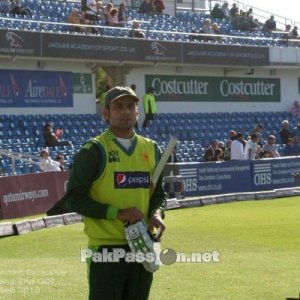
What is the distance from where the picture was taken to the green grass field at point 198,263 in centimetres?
1048

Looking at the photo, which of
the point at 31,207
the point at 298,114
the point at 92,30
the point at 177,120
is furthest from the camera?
the point at 298,114

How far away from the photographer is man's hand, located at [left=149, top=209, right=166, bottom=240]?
6.36 m

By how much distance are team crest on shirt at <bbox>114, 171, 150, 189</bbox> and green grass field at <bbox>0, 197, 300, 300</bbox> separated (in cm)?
381

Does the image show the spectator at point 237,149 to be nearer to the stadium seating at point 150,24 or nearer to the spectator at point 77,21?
the stadium seating at point 150,24

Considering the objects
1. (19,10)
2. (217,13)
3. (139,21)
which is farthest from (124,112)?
(217,13)

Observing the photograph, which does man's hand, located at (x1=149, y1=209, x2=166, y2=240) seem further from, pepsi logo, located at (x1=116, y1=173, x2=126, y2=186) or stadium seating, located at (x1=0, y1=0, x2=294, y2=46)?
stadium seating, located at (x1=0, y1=0, x2=294, y2=46)

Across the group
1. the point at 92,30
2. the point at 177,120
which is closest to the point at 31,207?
the point at 92,30

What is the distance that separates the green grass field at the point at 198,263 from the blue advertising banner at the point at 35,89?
46.4 feet

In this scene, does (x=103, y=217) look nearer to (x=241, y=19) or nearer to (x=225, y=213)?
(x=225, y=213)

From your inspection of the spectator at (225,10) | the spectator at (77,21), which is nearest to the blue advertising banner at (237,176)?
the spectator at (77,21)

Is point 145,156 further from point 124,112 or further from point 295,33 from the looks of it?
point 295,33

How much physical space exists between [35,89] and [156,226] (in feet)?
96.6

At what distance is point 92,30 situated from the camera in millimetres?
36469

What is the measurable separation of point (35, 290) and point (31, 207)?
11658 mm
